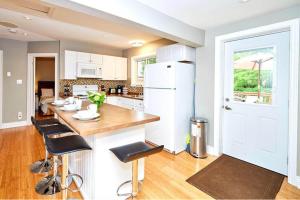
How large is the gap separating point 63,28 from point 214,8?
2928 mm

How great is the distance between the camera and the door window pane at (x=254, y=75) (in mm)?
2469

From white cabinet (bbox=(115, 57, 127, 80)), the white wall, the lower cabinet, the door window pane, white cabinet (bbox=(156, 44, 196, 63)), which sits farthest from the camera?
white cabinet (bbox=(115, 57, 127, 80))

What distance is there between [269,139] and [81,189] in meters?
2.68

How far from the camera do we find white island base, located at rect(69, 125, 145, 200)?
5.18ft

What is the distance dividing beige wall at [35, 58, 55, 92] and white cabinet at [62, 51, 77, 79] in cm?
411

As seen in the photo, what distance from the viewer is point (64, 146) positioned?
60.9 inches

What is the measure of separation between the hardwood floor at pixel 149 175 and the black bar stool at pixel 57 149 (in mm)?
87

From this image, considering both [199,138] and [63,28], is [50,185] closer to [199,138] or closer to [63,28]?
[199,138]

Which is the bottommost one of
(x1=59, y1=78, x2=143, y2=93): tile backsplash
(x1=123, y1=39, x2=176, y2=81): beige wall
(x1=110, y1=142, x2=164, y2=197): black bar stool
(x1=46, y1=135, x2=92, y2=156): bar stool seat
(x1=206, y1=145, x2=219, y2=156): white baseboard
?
(x1=206, y1=145, x2=219, y2=156): white baseboard

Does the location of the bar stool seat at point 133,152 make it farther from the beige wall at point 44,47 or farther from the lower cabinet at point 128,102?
the beige wall at point 44,47

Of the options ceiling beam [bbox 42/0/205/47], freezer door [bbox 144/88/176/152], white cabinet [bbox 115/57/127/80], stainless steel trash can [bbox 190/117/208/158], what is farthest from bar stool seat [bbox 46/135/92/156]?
white cabinet [bbox 115/57/127/80]

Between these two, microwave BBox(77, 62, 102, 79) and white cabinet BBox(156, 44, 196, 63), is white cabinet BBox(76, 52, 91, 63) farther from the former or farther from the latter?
white cabinet BBox(156, 44, 196, 63)

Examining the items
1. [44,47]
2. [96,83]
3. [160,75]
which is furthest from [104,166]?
[44,47]

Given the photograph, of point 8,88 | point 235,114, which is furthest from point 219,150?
point 8,88
